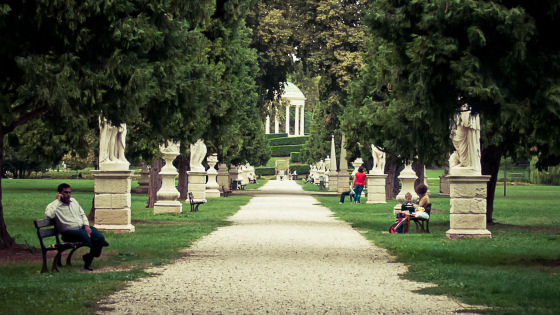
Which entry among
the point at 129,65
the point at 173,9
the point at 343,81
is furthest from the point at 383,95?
the point at 343,81

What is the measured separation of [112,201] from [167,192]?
8659 millimetres

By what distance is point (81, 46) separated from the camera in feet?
40.9

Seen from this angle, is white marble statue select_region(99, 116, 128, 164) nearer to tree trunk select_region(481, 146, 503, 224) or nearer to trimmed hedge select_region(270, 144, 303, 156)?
tree trunk select_region(481, 146, 503, 224)

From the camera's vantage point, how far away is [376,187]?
38.6 meters

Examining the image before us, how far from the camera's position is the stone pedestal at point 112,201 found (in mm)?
19891

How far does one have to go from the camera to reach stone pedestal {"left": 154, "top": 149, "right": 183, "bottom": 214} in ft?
93.1

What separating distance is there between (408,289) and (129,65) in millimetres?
5088

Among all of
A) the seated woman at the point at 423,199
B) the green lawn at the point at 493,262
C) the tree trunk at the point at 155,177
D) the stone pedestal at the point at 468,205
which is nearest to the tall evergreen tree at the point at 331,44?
the tree trunk at the point at 155,177

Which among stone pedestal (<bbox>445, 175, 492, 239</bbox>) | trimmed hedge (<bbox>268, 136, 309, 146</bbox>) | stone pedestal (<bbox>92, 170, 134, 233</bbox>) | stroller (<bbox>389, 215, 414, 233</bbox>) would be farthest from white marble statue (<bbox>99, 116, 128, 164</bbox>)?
trimmed hedge (<bbox>268, 136, 309, 146</bbox>)

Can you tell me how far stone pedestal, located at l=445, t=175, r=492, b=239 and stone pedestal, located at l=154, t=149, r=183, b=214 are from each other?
11.8m

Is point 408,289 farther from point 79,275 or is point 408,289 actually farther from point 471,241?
point 471,241

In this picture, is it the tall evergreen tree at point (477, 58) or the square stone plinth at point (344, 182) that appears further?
the square stone plinth at point (344, 182)

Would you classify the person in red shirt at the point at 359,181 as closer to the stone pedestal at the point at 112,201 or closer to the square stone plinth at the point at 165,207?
the square stone plinth at the point at 165,207

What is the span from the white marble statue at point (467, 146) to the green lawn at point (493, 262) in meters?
1.58
